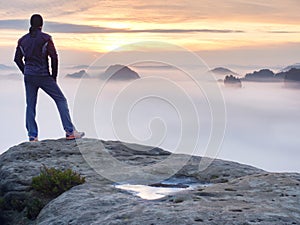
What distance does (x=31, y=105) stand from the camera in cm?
1695

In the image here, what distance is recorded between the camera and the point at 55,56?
53.2 ft

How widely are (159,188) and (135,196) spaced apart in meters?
1.16

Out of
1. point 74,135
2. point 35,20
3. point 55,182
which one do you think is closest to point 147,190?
point 55,182

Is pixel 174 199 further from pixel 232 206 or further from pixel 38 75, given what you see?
pixel 38 75

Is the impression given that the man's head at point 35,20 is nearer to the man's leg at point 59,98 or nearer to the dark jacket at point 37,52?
the dark jacket at point 37,52

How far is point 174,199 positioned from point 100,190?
205 centimetres

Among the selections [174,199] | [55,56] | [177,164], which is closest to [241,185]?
[174,199]

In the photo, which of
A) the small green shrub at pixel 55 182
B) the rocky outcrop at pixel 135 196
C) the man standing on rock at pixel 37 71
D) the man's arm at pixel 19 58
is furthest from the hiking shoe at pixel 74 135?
the small green shrub at pixel 55 182

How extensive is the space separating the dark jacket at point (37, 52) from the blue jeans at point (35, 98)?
0.22 meters

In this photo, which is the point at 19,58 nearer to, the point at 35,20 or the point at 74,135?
the point at 35,20

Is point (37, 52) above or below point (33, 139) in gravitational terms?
above

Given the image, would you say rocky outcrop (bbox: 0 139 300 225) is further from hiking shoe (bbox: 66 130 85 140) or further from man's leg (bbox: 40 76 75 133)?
man's leg (bbox: 40 76 75 133)

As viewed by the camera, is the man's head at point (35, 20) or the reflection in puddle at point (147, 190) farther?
the man's head at point (35, 20)

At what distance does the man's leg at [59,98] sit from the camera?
54.4 ft
